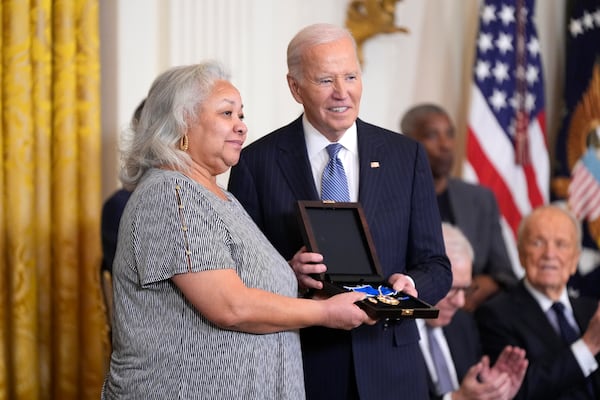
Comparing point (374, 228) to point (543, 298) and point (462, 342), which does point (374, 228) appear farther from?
point (543, 298)

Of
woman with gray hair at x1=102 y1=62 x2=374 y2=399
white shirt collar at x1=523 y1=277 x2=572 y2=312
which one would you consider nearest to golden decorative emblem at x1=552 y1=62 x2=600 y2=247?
white shirt collar at x1=523 y1=277 x2=572 y2=312

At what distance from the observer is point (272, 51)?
6191 millimetres

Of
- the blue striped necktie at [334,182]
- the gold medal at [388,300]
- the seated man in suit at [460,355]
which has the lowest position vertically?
the seated man in suit at [460,355]

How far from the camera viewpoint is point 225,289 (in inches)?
106

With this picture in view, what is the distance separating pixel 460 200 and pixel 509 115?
55.1 inches

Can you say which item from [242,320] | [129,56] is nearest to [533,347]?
[242,320]

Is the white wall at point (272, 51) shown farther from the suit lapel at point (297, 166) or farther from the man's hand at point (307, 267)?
the man's hand at point (307, 267)

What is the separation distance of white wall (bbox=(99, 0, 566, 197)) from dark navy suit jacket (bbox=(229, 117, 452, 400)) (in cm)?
203

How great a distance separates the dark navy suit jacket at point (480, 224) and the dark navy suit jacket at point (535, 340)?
3.70ft

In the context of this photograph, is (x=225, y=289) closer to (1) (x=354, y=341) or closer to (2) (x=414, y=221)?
(1) (x=354, y=341)

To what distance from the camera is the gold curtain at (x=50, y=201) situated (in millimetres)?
4957

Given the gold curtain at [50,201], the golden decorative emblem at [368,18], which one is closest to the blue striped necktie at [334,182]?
the gold curtain at [50,201]

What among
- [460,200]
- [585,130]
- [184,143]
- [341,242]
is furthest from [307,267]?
[585,130]

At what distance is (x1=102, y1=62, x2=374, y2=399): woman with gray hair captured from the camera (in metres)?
2.71
